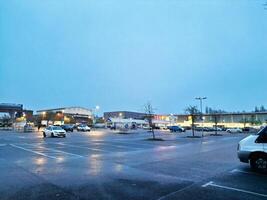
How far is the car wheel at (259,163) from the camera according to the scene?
37.0ft

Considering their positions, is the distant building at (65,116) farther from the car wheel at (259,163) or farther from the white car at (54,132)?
the car wheel at (259,163)

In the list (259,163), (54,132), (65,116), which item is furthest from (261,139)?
(65,116)

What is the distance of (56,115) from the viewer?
4857 inches

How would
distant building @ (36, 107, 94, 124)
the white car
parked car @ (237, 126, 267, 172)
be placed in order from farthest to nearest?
distant building @ (36, 107, 94, 124) → the white car → parked car @ (237, 126, 267, 172)

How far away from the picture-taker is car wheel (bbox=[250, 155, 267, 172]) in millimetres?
11289

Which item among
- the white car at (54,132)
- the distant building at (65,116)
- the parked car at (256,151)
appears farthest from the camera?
the distant building at (65,116)

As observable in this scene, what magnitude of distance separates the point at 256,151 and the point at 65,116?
454 feet

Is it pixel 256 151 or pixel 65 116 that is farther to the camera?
pixel 65 116

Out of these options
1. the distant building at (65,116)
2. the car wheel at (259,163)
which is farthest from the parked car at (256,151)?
the distant building at (65,116)

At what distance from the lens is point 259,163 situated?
37.5ft

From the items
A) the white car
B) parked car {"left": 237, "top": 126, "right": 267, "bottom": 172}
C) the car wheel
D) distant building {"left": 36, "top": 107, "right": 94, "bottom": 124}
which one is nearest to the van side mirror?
parked car {"left": 237, "top": 126, "right": 267, "bottom": 172}

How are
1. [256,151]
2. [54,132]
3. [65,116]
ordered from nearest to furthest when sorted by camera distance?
[256,151] < [54,132] < [65,116]

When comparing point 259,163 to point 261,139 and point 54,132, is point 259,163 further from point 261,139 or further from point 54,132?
point 54,132

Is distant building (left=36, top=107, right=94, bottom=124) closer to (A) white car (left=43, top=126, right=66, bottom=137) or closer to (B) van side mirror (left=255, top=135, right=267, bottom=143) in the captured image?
(A) white car (left=43, top=126, right=66, bottom=137)
